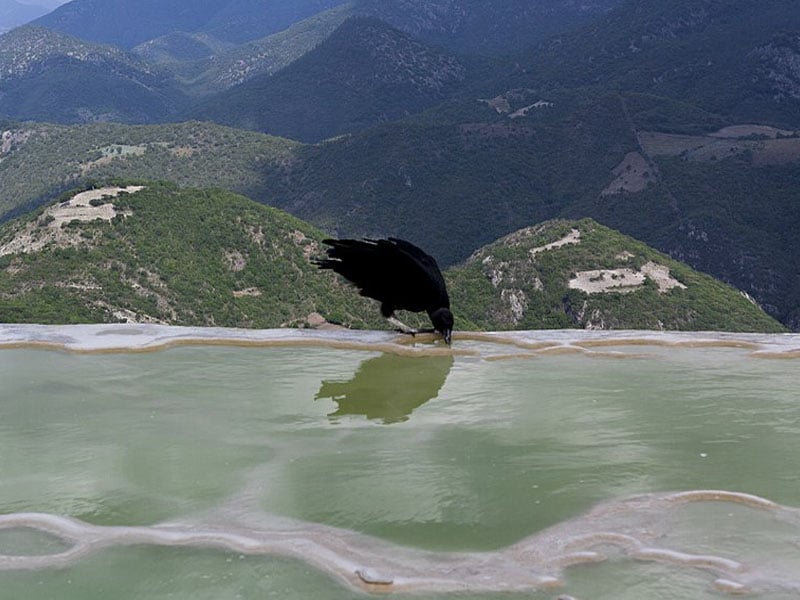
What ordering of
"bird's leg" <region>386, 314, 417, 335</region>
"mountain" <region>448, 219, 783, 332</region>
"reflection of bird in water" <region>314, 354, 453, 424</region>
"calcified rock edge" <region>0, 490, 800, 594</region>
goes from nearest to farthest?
"calcified rock edge" <region>0, 490, 800, 594</region> < "reflection of bird in water" <region>314, 354, 453, 424</region> < "bird's leg" <region>386, 314, 417, 335</region> < "mountain" <region>448, 219, 783, 332</region>

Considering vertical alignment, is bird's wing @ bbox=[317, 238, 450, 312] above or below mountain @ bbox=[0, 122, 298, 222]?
below

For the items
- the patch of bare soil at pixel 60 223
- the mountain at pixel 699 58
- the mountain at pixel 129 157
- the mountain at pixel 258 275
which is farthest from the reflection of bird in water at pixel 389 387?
the mountain at pixel 699 58

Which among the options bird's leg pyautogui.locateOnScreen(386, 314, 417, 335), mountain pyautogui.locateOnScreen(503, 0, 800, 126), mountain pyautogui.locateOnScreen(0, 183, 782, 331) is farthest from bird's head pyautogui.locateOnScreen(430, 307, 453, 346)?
mountain pyautogui.locateOnScreen(503, 0, 800, 126)

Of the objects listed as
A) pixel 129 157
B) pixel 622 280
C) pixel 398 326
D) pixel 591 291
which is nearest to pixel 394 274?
pixel 398 326

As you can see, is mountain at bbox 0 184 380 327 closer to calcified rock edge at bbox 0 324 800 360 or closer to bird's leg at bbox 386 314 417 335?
calcified rock edge at bbox 0 324 800 360

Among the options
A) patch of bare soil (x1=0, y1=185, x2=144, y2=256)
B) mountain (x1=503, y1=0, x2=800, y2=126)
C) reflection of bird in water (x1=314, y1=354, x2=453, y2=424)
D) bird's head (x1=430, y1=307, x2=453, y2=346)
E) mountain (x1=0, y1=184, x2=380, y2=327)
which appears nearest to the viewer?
reflection of bird in water (x1=314, y1=354, x2=453, y2=424)

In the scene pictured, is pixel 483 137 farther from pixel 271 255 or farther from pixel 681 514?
pixel 681 514

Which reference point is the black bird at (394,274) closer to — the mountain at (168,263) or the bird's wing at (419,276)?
the bird's wing at (419,276)
